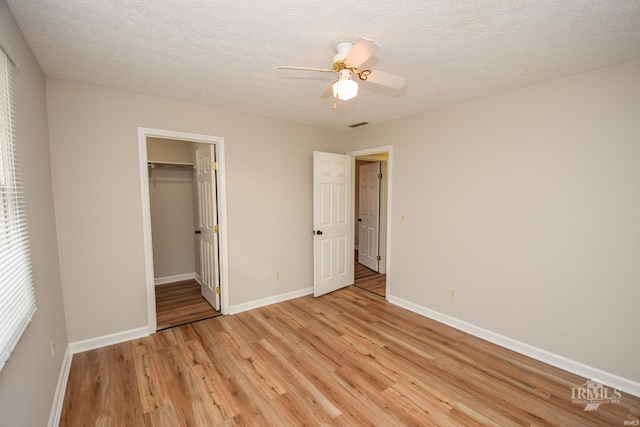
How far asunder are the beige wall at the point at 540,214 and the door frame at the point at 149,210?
2.36 m

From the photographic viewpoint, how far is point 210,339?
2.89 m

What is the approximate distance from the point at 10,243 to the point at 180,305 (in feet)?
8.66

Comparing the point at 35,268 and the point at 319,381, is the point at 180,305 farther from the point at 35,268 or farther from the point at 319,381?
the point at 319,381

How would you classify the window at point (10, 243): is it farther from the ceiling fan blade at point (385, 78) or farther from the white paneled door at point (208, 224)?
the ceiling fan blade at point (385, 78)

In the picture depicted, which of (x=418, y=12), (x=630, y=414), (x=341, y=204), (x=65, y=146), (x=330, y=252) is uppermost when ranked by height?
(x=418, y=12)

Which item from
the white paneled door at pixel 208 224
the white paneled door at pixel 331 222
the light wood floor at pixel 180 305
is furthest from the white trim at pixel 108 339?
the white paneled door at pixel 331 222

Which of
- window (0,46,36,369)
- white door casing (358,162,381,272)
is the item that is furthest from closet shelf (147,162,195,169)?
white door casing (358,162,381,272)

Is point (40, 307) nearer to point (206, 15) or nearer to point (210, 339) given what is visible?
point (210, 339)

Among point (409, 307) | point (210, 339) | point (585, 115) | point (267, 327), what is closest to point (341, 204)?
point (409, 307)

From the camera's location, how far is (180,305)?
3727 millimetres

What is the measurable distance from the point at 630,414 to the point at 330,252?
313cm

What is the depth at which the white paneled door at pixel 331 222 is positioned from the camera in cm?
398

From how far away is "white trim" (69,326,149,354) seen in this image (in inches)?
103

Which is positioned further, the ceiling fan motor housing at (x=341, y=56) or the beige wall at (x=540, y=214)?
the beige wall at (x=540, y=214)
